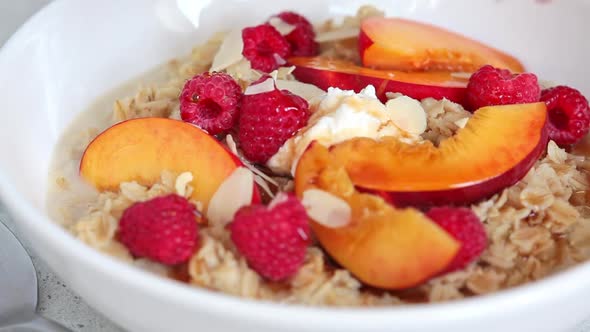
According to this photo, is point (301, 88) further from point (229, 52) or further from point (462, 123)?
point (462, 123)

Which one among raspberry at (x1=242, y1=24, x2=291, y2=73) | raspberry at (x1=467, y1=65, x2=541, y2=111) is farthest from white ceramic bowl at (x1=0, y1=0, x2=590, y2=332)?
raspberry at (x1=467, y1=65, x2=541, y2=111)

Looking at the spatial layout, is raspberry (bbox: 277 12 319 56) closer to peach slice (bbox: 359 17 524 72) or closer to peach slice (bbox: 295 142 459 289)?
peach slice (bbox: 359 17 524 72)

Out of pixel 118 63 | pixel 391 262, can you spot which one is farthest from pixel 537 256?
pixel 118 63

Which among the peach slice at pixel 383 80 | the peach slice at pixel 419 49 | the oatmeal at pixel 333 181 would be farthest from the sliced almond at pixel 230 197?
the peach slice at pixel 419 49

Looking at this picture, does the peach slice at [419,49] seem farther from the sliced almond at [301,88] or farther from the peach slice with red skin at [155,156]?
the peach slice with red skin at [155,156]

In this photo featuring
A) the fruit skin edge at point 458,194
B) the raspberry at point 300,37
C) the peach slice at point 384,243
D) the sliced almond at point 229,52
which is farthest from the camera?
the raspberry at point 300,37

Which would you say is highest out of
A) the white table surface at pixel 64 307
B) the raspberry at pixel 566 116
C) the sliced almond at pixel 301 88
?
the sliced almond at pixel 301 88

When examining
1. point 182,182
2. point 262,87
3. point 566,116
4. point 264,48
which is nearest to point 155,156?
point 182,182
